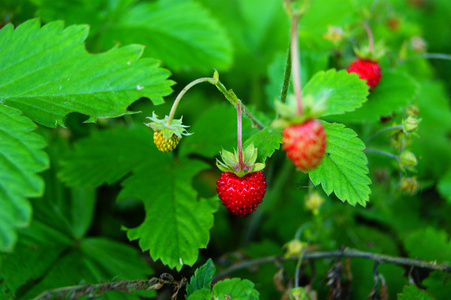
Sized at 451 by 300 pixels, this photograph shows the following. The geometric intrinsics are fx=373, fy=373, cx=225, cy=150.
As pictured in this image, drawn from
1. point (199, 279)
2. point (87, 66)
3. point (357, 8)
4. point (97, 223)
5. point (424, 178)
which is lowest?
point (424, 178)

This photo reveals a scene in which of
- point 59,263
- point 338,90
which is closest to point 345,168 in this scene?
point 338,90

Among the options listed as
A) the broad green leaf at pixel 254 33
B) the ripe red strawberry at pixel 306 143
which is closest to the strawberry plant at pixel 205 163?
the ripe red strawberry at pixel 306 143

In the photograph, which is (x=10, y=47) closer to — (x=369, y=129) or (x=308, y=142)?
(x=308, y=142)

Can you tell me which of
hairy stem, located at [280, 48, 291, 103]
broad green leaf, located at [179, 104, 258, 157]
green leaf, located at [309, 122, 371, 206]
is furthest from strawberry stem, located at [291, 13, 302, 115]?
broad green leaf, located at [179, 104, 258, 157]

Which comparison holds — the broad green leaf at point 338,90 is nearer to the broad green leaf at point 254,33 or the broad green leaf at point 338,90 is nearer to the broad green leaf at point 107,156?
the broad green leaf at point 107,156

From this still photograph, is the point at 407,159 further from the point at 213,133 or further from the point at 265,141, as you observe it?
the point at 213,133

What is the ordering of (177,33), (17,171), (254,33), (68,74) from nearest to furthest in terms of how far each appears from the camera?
1. (17,171)
2. (68,74)
3. (177,33)
4. (254,33)

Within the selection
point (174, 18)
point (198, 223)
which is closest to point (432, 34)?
point (174, 18)
